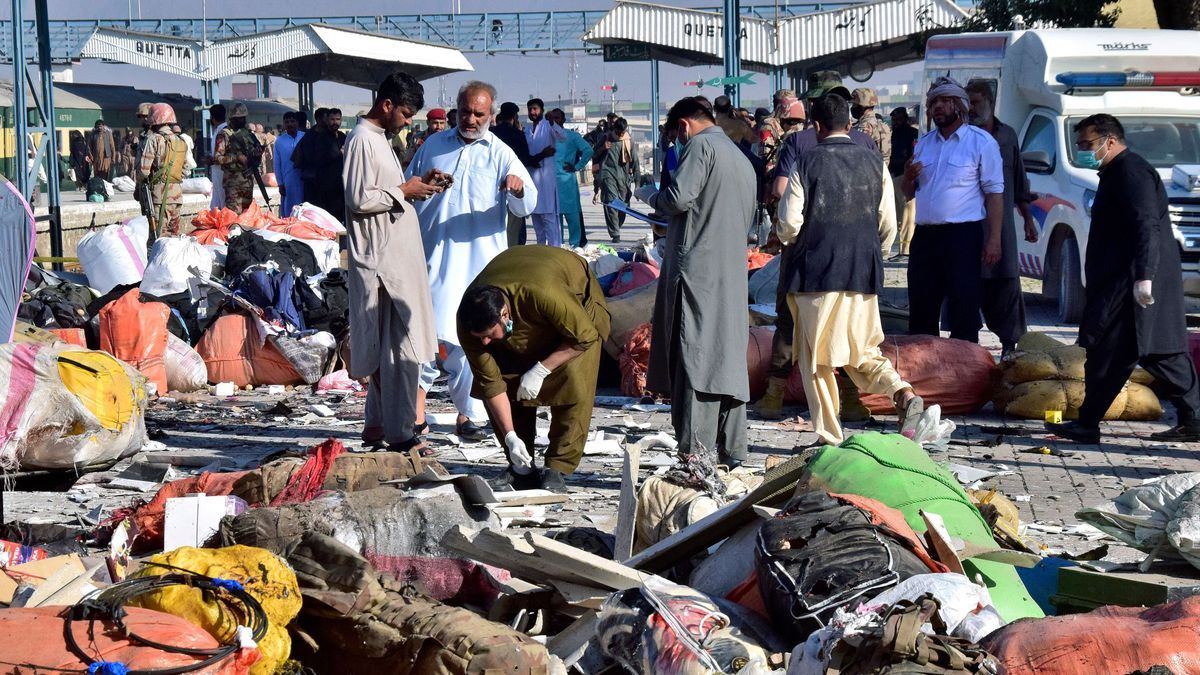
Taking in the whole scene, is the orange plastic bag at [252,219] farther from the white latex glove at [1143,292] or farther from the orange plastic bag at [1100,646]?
the orange plastic bag at [1100,646]

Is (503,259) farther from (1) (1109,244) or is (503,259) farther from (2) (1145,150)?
(2) (1145,150)

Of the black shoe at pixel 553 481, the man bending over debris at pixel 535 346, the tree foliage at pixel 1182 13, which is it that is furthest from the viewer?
the tree foliage at pixel 1182 13

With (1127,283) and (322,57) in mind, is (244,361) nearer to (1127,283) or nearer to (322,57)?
(1127,283)

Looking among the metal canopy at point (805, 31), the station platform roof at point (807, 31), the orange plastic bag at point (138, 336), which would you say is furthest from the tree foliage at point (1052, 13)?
the orange plastic bag at point (138, 336)

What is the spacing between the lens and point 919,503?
5371 millimetres

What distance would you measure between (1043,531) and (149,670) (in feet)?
13.4

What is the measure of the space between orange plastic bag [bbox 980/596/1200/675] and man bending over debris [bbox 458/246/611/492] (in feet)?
9.10

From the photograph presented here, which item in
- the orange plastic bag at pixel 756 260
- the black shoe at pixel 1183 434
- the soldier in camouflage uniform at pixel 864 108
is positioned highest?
the soldier in camouflage uniform at pixel 864 108

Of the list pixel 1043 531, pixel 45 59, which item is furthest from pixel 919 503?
pixel 45 59

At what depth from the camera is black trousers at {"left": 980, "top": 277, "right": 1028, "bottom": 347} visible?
9.89 meters

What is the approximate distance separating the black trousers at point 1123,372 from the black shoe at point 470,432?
133 inches

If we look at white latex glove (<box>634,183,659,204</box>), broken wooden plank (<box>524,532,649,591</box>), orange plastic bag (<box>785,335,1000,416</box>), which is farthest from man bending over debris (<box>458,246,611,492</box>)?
orange plastic bag (<box>785,335,1000,416</box>)

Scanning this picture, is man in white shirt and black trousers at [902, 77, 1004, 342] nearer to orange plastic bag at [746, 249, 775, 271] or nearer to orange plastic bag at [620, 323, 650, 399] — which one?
orange plastic bag at [620, 323, 650, 399]

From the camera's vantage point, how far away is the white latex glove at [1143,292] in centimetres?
775
